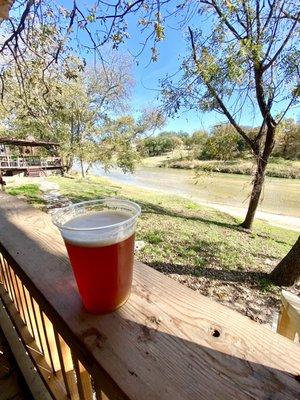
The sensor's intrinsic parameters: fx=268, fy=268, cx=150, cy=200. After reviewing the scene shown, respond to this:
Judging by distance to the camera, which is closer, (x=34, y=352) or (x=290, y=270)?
(x=34, y=352)

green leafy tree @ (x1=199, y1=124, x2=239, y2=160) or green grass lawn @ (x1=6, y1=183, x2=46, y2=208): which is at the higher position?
green leafy tree @ (x1=199, y1=124, x2=239, y2=160)

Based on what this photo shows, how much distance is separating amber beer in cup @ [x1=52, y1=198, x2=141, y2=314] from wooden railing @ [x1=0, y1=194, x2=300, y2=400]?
0.17 feet

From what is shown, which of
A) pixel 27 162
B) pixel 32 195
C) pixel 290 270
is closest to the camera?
pixel 290 270

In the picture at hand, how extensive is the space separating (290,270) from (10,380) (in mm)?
3841

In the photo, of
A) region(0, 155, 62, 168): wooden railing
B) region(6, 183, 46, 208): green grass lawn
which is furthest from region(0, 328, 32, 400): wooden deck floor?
region(0, 155, 62, 168): wooden railing

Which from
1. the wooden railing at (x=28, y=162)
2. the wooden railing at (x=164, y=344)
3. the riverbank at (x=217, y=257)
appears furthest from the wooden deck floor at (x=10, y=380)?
the wooden railing at (x=28, y=162)

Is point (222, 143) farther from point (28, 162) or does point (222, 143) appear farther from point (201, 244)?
point (28, 162)

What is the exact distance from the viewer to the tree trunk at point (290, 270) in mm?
3932

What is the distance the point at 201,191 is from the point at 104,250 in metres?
17.3

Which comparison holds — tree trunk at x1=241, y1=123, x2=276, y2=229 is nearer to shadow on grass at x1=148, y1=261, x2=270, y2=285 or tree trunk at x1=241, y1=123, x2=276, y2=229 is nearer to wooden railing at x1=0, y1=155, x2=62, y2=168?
shadow on grass at x1=148, y1=261, x2=270, y2=285

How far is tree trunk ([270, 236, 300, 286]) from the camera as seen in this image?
3932 mm

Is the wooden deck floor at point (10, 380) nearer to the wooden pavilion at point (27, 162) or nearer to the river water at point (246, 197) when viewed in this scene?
the river water at point (246, 197)

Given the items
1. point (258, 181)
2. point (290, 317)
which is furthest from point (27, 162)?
point (290, 317)

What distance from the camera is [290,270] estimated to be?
3.97 metres
